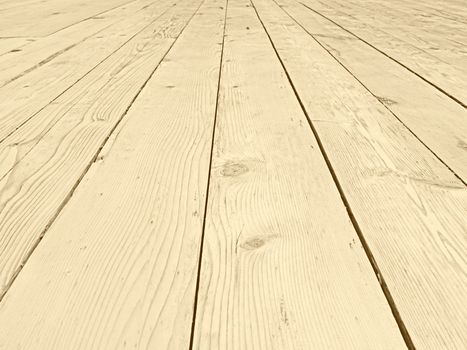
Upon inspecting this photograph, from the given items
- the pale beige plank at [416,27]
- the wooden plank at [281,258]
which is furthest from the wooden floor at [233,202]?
the pale beige plank at [416,27]

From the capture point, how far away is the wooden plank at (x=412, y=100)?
2.99ft

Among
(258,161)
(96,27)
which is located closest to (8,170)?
(258,161)

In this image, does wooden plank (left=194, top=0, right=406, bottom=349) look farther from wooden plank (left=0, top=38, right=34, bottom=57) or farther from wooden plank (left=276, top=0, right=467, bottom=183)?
wooden plank (left=0, top=38, right=34, bottom=57)

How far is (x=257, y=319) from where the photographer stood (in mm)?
519

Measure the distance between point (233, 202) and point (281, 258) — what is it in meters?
0.16

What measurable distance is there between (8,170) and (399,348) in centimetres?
73

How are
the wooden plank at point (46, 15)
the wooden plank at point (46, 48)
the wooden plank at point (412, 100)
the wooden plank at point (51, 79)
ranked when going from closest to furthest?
the wooden plank at point (412, 100) < the wooden plank at point (51, 79) < the wooden plank at point (46, 48) < the wooden plank at point (46, 15)

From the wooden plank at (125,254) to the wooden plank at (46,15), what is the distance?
137 cm

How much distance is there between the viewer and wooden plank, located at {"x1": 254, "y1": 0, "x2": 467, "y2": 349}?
531 millimetres

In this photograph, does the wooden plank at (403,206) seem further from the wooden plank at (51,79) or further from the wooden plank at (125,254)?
the wooden plank at (51,79)

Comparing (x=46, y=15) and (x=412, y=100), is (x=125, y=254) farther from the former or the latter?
(x=46, y=15)

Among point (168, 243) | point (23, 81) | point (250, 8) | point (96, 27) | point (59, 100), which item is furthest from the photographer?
point (250, 8)

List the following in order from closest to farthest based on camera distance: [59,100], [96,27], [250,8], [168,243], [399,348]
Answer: [399,348] → [168,243] → [59,100] → [96,27] → [250,8]

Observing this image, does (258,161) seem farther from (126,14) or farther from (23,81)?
(126,14)
